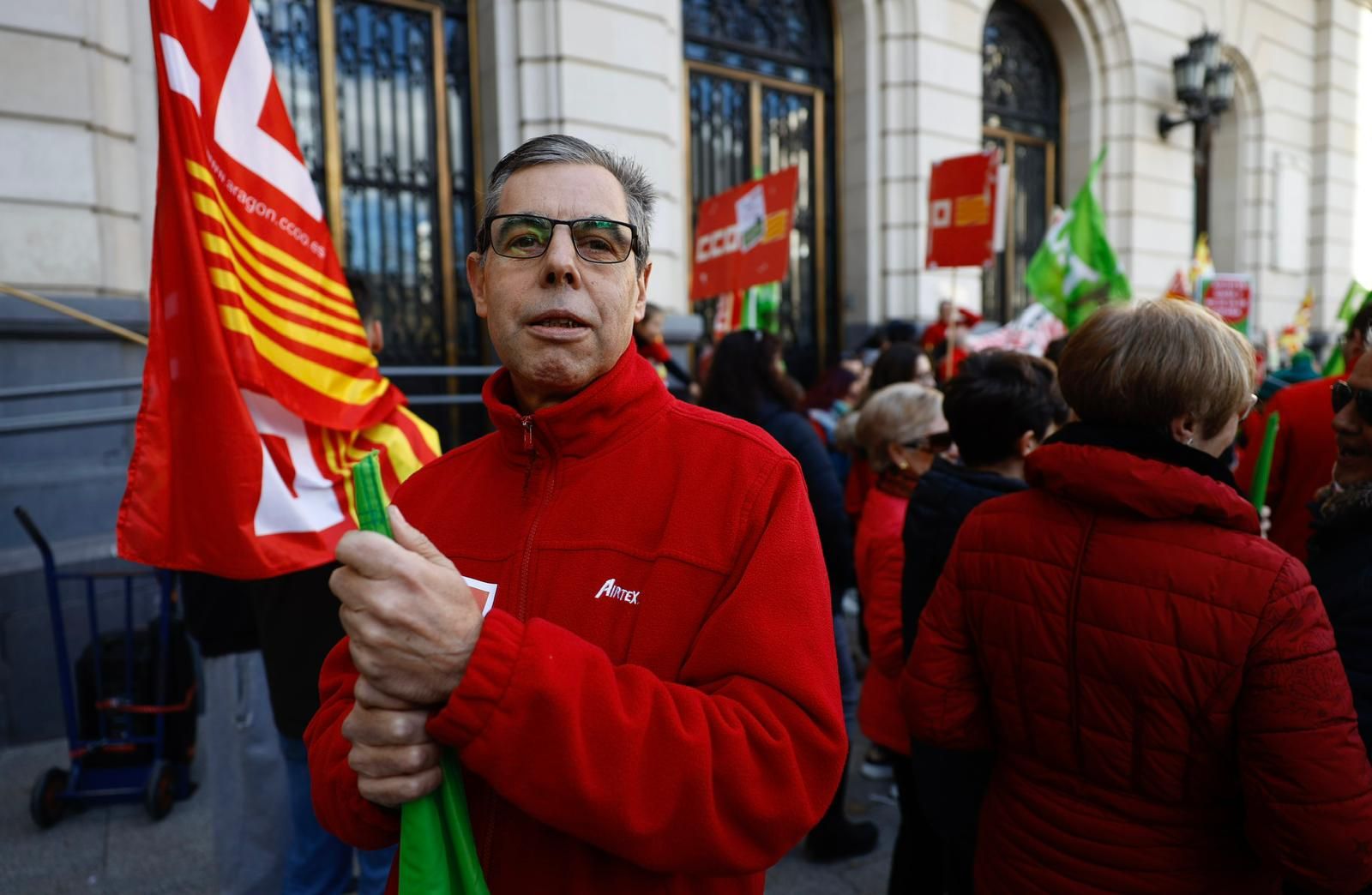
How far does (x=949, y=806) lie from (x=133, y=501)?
220 cm

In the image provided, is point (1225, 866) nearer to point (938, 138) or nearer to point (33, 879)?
point (33, 879)

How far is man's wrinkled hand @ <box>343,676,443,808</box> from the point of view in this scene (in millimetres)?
1037

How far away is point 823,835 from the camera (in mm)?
3492

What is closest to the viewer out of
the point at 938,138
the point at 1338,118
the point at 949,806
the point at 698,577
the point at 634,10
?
the point at 698,577

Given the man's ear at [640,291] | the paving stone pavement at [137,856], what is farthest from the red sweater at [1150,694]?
the paving stone pavement at [137,856]

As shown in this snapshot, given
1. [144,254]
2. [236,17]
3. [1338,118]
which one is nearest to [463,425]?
[144,254]

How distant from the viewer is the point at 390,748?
1048 mm

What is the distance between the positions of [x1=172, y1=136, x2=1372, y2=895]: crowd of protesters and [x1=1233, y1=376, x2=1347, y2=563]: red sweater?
113cm

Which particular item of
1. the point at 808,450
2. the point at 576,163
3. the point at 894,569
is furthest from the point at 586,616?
the point at 808,450

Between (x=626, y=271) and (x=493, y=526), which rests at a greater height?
(x=626, y=271)

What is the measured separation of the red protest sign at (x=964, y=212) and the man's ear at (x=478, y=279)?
4432mm

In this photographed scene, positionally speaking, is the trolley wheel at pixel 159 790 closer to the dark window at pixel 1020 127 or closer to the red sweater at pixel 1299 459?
the red sweater at pixel 1299 459

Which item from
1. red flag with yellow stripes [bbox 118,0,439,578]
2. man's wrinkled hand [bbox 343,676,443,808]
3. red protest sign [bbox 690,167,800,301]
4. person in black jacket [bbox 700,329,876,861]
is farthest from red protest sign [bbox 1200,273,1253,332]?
man's wrinkled hand [bbox 343,676,443,808]

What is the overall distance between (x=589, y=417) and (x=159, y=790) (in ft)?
11.4
